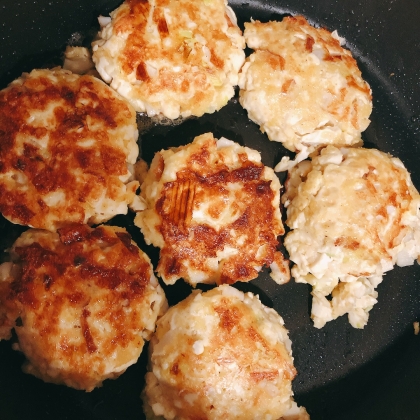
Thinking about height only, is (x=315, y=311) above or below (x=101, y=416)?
above

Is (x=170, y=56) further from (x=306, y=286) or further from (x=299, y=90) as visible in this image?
(x=306, y=286)

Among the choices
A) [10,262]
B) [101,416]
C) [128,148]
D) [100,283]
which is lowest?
[101,416]

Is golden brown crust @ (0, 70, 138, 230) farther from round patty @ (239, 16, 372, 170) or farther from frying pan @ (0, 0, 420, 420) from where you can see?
round patty @ (239, 16, 372, 170)

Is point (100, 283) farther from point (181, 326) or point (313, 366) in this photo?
point (313, 366)

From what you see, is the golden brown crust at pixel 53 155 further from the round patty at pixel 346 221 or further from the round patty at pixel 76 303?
the round patty at pixel 346 221

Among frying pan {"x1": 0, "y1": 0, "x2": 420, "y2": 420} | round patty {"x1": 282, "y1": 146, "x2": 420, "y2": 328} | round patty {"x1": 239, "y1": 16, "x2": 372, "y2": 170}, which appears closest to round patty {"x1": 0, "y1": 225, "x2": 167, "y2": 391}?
frying pan {"x1": 0, "y1": 0, "x2": 420, "y2": 420}

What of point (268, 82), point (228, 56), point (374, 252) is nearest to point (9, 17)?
point (228, 56)

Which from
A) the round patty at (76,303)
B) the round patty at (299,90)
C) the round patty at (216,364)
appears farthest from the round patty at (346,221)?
the round patty at (76,303)

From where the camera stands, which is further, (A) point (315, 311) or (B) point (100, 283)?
(A) point (315, 311)
